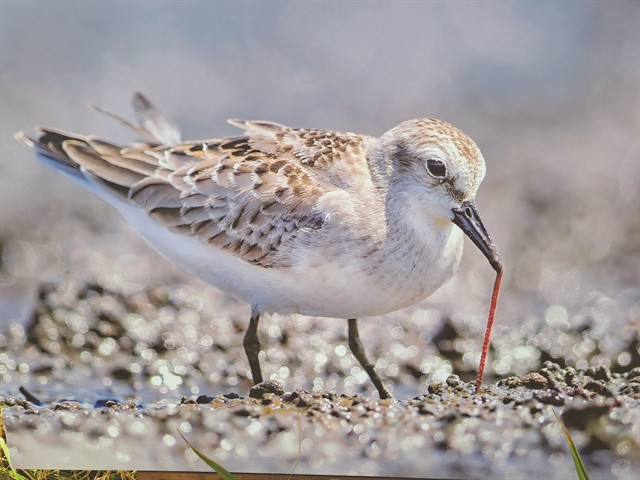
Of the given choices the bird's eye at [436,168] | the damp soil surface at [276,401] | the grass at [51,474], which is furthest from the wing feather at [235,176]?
the grass at [51,474]

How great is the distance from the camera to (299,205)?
2344 mm

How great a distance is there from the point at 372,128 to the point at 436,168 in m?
0.38

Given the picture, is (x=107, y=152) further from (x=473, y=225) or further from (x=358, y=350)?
(x=473, y=225)

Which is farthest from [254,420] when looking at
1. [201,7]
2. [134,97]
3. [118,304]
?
[201,7]

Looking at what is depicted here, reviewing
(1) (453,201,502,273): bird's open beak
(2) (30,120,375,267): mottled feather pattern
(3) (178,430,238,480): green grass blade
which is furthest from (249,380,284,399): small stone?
(1) (453,201,502,273): bird's open beak

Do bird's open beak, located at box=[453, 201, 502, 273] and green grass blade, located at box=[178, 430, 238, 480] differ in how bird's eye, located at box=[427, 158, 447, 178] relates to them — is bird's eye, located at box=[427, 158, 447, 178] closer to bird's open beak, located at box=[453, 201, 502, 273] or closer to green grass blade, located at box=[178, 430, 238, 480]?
bird's open beak, located at box=[453, 201, 502, 273]

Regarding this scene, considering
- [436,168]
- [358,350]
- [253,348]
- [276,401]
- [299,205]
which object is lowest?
[276,401]

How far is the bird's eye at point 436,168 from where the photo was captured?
2246 millimetres

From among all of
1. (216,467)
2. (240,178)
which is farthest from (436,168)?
(216,467)

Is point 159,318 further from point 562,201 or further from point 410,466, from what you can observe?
point 562,201

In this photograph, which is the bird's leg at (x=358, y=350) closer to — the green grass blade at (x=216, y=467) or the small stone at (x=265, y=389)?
the small stone at (x=265, y=389)

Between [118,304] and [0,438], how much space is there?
508 mm

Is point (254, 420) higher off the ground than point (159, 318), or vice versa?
point (159, 318)

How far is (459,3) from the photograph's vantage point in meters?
2.45
